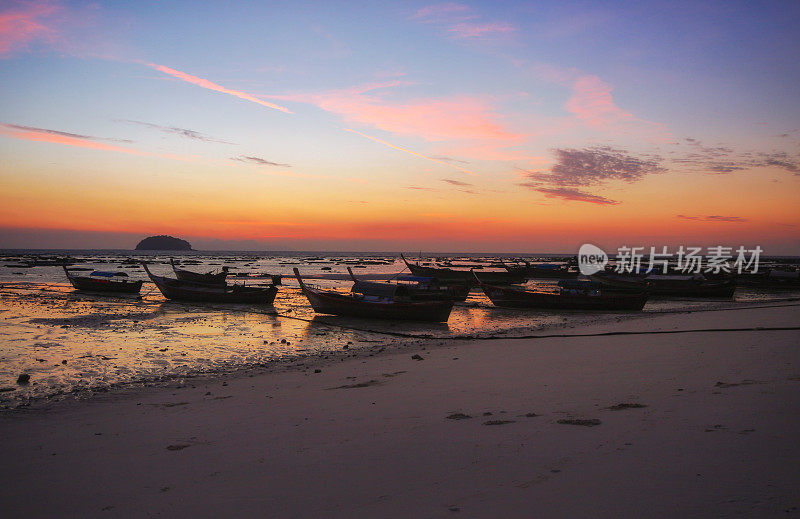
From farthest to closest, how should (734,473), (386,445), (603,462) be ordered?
(386,445) → (603,462) → (734,473)

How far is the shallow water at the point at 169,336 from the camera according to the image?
11766 millimetres

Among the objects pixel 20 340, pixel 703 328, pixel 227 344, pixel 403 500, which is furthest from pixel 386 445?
pixel 20 340

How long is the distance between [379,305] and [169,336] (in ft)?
31.1

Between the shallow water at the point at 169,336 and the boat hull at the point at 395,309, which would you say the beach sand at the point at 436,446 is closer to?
the shallow water at the point at 169,336

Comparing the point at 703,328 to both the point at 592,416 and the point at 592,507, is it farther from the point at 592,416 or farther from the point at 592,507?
the point at 592,507

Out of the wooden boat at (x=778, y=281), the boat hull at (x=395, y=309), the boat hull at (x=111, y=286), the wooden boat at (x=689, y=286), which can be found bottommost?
the boat hull at (x=111, y=286)

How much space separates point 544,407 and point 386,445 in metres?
2.54

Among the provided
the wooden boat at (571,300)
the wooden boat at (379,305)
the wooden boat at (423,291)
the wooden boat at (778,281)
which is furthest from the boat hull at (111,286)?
the wooden boat at (778,281)

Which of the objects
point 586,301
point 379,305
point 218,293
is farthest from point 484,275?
point 379,305

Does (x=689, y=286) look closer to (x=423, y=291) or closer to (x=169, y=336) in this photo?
(x=423, y=291)

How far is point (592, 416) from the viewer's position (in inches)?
244

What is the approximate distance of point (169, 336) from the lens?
18203mm

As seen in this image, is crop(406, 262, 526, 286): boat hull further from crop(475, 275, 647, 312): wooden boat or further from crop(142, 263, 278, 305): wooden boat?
crop(142, 263, 278, 305): wooden boat

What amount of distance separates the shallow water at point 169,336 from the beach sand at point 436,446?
238 cm
